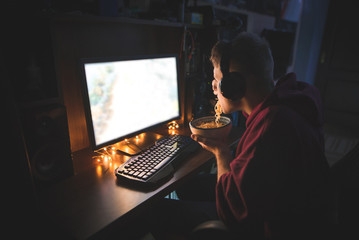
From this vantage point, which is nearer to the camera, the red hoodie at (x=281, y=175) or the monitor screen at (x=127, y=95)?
the red hoodie at (x=281, y=175)

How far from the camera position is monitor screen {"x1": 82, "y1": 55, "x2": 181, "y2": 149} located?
3.16ft

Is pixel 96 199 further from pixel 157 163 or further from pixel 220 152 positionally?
pixel 220 152

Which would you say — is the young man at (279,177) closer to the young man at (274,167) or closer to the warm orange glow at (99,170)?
the young man at (274,167)

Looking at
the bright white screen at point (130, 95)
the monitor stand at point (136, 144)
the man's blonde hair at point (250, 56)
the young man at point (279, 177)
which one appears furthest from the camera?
the monitor stand at point (136, 144)

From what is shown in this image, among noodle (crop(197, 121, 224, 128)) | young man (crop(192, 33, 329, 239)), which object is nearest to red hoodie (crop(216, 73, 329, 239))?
young man (crop(192, 33, 329, 239))

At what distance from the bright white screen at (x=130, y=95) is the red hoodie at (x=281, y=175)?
1.78ft

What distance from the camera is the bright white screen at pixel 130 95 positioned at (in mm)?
979

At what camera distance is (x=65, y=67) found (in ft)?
3.59

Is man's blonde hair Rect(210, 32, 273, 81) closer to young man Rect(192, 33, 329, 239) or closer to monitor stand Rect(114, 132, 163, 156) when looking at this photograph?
young man Rect(192, 33, 329, 239)

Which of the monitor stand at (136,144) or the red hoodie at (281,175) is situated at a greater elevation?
the red hoodie at (281,175)

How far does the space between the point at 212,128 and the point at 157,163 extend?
0.28 meters

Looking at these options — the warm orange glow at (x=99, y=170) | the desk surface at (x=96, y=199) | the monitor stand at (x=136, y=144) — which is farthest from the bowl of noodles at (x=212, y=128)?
the warm orange glow at (x=99, y=170)

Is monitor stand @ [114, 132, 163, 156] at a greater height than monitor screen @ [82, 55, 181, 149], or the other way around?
monitor screen @ [82, 55, 181, 149]

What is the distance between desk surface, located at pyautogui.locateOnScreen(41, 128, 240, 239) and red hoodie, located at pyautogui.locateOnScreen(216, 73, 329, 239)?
0.25 meters
